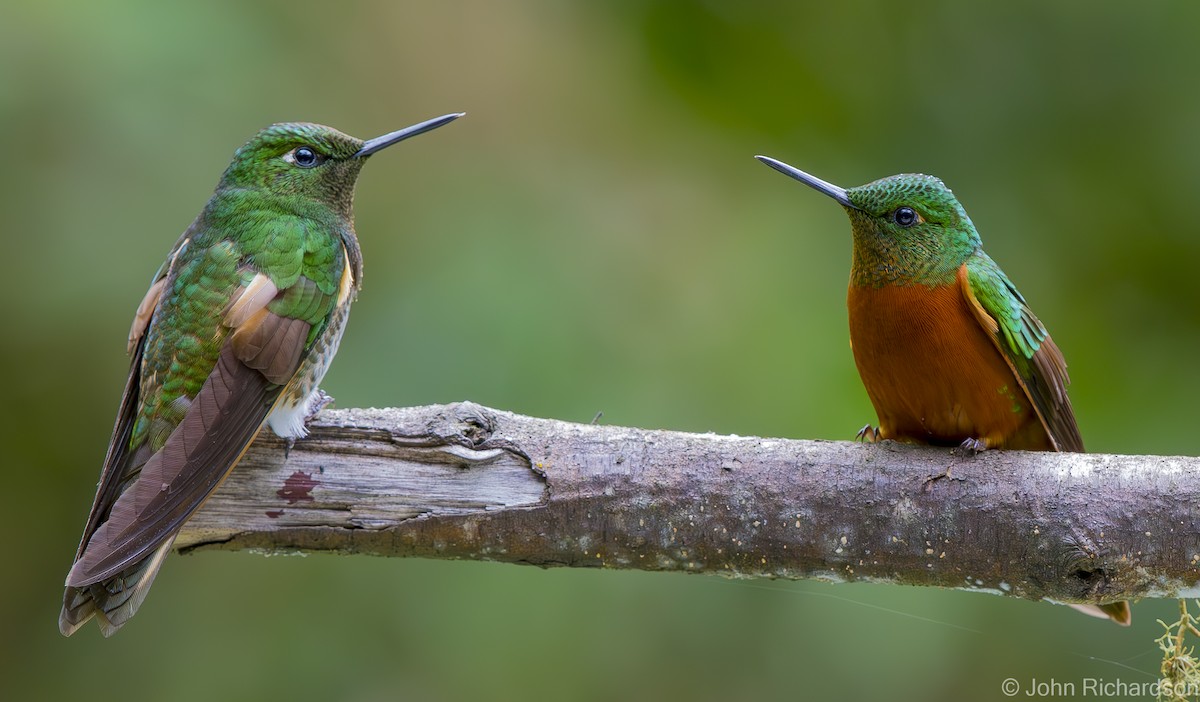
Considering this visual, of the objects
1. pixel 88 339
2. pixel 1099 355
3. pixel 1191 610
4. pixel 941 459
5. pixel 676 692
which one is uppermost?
pixel 1099 355

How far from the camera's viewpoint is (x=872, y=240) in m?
3.60

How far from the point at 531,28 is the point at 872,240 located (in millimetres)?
3792

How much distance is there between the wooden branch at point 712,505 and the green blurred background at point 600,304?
1541 mm

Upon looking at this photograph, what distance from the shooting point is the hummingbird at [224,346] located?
3.21 m

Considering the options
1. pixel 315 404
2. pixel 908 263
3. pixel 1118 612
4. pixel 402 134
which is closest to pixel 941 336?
pixel 908 263

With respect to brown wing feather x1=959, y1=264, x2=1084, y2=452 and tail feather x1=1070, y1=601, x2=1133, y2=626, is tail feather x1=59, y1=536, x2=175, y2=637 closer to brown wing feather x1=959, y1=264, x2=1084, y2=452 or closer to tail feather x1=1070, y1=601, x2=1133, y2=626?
brown wing feather x1=959, y1=264, x2=1084, y2=452

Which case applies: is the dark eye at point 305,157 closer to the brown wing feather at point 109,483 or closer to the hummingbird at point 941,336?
the brown wing feather at point 109,483

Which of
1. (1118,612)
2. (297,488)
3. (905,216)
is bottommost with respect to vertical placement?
(297,488)

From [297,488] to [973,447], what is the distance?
2125 mm

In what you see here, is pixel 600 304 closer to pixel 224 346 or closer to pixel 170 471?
pixel 224 346

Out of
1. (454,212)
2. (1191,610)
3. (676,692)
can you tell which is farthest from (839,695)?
(454,212)

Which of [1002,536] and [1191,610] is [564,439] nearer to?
[1002,536]

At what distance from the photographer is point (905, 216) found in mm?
3617

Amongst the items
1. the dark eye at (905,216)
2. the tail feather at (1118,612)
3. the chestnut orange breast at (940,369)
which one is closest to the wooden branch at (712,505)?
the chestnut orange breast at (940,369)
